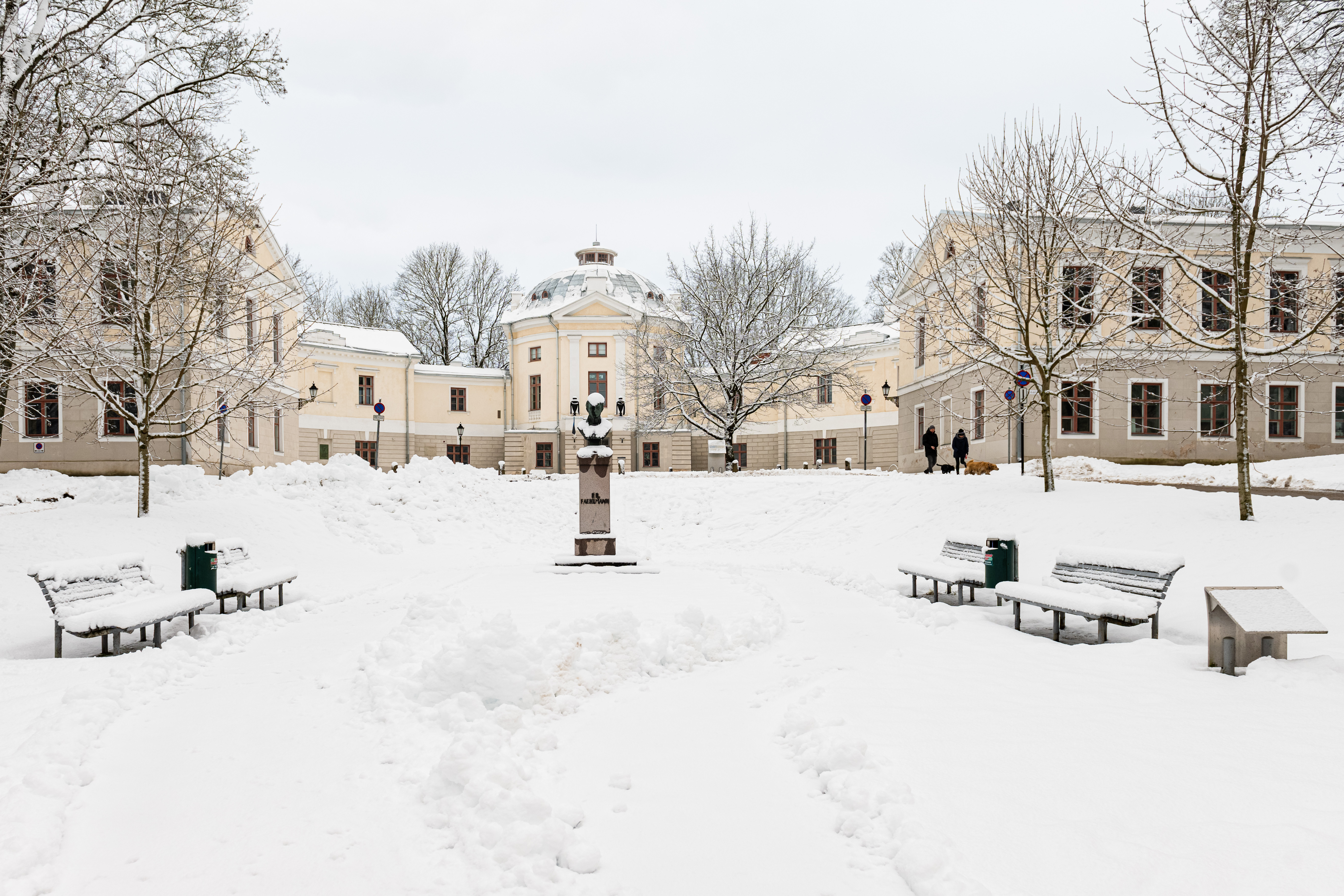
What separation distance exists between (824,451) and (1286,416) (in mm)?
18439

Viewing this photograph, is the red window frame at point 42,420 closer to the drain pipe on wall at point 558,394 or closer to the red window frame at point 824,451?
the drain pipe on wall at point 558,394

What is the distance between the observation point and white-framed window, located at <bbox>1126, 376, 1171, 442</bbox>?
22375 millimetres

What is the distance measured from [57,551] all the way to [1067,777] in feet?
40.2

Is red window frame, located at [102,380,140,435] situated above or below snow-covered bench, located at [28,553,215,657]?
above

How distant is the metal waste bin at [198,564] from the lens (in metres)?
8.72

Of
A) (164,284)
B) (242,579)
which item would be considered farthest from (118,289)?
(242,579)

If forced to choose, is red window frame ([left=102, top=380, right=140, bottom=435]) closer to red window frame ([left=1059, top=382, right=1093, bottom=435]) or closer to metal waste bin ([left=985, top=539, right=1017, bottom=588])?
metal waste bin ([left=985, top=539, right=1017, bottom=588])

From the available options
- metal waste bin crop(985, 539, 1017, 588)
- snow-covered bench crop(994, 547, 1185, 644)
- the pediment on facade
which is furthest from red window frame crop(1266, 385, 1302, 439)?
the pediment on facade

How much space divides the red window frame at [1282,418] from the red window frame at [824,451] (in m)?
17.6

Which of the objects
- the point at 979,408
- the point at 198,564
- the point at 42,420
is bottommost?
the point at 198,564

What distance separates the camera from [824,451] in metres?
37.9

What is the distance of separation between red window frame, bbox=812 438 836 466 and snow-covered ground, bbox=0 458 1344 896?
2743 centimetres

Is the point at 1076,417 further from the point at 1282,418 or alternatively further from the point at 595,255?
the point at 595,255

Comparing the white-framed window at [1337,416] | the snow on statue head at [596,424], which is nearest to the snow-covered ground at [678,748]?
the snow on statue head at [596,424]
